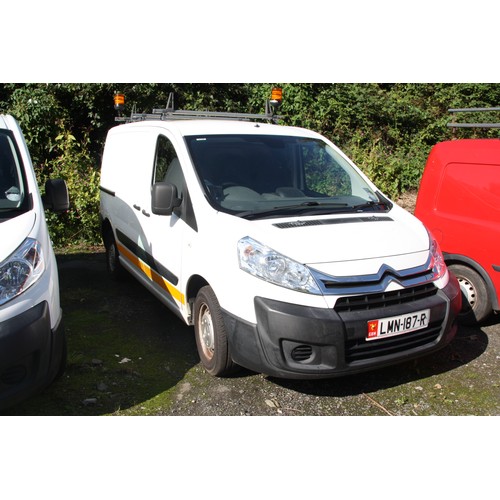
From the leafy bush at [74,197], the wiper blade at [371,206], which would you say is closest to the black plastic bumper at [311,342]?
the wiper blade at [371,206]

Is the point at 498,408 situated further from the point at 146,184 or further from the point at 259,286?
the point at 146,184

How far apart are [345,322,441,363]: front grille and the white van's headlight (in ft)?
6.66

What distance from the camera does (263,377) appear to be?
164 inches

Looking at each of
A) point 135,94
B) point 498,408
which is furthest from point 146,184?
point 135,94

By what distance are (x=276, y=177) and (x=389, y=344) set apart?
1758mm

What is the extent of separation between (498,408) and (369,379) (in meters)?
0.93

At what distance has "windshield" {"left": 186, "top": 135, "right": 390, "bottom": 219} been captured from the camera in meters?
4.20

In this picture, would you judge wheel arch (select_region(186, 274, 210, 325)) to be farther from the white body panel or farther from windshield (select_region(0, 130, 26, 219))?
windshield (select_region(0, 130, 26, 219))

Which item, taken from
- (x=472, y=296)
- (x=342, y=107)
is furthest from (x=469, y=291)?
(x=342, y=107)

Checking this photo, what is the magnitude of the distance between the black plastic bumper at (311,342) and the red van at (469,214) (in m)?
1.73

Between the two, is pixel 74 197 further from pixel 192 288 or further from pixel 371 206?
pixel 371 206

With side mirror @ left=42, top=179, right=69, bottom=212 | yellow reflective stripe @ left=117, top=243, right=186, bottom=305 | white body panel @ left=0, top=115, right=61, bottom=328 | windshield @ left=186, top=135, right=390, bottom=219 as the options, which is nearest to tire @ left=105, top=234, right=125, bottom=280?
yellow reflective stripe @ left=117, top=243, right=186, bottom=305

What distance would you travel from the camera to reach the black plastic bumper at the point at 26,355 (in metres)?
2.97

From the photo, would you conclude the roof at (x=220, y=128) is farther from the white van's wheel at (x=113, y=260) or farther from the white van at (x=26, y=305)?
the white van's wheel at (x=113, y=260)
